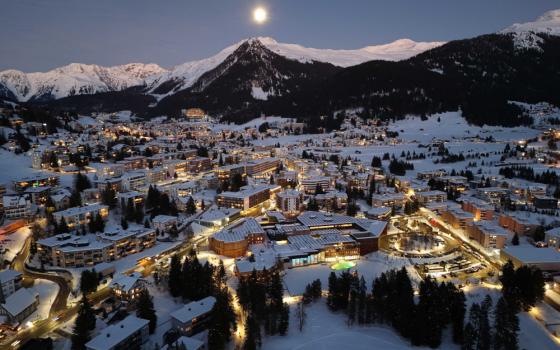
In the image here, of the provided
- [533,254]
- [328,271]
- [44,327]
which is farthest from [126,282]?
[533,254]

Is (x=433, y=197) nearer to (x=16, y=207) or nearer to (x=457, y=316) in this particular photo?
(x=457, y=316)

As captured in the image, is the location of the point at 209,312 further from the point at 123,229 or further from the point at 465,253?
the point at 465,253

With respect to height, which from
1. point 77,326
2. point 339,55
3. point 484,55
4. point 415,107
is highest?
point 339,55

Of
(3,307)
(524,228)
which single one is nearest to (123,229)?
(3,307)

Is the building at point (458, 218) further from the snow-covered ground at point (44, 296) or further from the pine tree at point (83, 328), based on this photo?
the snow-covered ground at point (44, 296)

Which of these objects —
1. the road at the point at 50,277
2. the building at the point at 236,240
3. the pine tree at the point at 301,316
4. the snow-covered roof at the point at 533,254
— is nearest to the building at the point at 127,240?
the road at the point at 50,277

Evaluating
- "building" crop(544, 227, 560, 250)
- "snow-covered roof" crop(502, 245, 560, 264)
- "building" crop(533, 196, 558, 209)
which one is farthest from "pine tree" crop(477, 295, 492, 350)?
"building" crop(533, 196, 558, 209)
